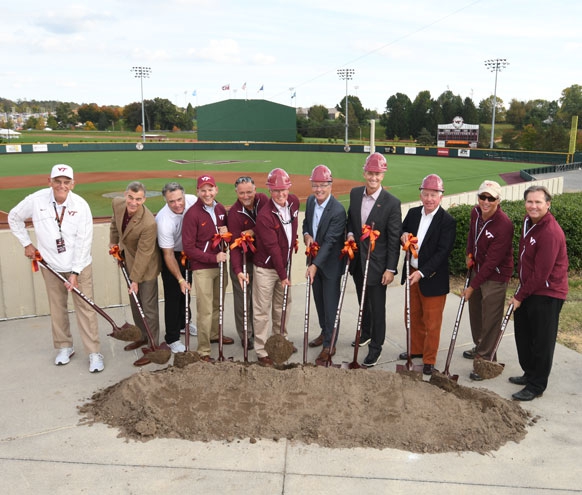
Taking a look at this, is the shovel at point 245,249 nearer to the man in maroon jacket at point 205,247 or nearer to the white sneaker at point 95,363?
the man in maroon jacket at point 205,247

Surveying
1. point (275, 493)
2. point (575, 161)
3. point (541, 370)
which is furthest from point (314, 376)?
point (575, 161)

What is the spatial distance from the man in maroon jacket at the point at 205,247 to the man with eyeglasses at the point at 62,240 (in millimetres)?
1014

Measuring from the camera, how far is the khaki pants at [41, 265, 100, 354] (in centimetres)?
532

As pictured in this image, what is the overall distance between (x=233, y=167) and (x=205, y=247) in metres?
24.8

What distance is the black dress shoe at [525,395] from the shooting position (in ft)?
15.5

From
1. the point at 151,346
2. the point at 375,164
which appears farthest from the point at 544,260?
the point at 151,346

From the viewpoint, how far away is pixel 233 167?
29.6 meters

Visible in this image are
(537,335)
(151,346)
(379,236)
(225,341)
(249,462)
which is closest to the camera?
(249,462)

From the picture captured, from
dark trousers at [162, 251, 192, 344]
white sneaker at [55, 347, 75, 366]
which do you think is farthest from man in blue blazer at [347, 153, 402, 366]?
white sneaker at [55, 347, 75, 366]

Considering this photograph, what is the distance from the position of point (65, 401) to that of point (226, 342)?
6.03ft

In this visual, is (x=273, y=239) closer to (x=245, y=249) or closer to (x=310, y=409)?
(x=245, y=249)

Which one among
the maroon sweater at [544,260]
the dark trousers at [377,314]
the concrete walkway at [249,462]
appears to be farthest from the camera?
the dark trousers at [377,314]

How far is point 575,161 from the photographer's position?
133 feet

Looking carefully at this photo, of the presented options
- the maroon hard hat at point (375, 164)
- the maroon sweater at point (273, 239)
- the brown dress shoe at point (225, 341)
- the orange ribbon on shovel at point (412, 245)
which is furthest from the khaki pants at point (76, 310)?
the orange ribbon on shovel at point (412, 245)
